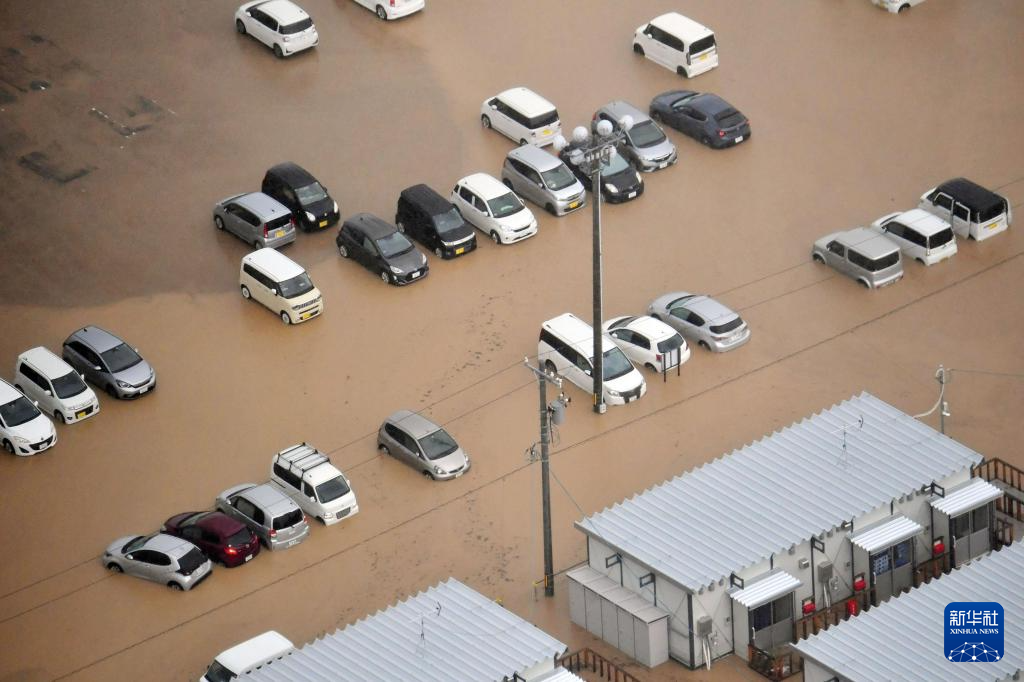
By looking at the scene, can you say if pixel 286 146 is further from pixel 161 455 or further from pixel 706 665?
pixel 706 665

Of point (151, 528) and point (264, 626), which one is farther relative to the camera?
point (151, 528)

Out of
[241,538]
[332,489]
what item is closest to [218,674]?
[241,538]

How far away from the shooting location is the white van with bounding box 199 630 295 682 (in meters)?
48.2

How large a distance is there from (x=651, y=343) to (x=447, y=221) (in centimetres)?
923

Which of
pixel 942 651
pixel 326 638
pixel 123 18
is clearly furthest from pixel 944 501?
pixel 123 18

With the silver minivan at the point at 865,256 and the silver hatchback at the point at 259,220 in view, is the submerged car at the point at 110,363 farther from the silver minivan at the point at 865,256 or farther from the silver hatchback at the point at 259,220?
the silver minivan at the point at 865,256

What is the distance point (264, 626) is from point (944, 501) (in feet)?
55.9

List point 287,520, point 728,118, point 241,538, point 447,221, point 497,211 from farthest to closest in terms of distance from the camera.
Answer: point 728,118 < point 497,211 < point 447,221 < point 287,520 < point 241,538

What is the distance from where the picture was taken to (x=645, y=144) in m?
68.8

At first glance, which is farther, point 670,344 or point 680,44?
point 680,44

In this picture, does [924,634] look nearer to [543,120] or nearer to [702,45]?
[543,120]

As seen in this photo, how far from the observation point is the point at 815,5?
78438mm

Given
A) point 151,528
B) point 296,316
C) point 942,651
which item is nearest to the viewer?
point 942,651

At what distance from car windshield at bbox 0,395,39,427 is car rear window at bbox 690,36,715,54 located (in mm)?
27687
